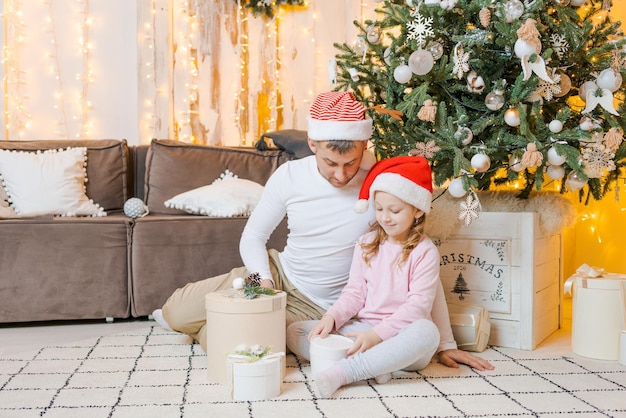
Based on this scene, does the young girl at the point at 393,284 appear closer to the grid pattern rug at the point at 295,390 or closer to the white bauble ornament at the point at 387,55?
the grid pattern rug at the point at 295,390

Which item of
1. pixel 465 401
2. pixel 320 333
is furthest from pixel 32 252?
pixel 465 401

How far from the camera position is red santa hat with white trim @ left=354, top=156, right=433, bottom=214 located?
194cm

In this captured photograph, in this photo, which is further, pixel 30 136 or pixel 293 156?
pixel 30 136

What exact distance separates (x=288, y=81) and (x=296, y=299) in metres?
2.24

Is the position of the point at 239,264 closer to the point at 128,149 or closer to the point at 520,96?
the point at 128,149

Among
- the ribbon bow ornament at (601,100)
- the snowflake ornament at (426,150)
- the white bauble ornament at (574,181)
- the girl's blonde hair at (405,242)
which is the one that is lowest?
the girl's blonde hair at (405,242)

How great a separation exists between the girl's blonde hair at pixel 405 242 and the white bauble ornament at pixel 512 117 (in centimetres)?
42

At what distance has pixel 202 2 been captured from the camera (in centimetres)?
393

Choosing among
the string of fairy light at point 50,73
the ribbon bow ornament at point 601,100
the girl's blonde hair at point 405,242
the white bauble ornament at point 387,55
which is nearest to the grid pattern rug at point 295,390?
the girl's blonde hair at point 405,242

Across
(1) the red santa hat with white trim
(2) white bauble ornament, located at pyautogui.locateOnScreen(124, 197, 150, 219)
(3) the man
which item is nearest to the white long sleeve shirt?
(3) the man

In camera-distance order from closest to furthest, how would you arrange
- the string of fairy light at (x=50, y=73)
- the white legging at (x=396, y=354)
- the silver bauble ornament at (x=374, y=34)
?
the white legging at (x=396, y=354) < the silver bauble ornament at (x=374, y=34) < the string of fairy light at (x=50, y=73)

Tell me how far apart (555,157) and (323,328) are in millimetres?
919

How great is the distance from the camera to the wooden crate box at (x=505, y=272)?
2.26 meters

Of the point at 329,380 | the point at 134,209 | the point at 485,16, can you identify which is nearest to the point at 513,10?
the point at 485,16
